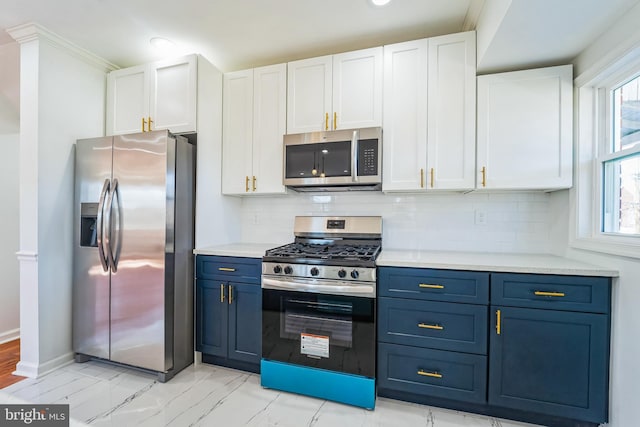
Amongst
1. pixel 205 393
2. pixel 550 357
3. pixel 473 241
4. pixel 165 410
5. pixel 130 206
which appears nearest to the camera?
pixel 550 357

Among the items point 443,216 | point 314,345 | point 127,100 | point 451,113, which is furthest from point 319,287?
point 127,100

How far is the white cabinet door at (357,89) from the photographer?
230 cm

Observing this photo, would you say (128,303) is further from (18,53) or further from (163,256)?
(18,53)

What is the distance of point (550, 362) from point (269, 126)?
2535 millimetres

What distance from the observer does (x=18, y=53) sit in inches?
99.0

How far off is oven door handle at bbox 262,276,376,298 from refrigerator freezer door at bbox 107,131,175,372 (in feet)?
2.62

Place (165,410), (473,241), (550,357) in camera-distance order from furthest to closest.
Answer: (473,241)
(165,410)
(550,357)

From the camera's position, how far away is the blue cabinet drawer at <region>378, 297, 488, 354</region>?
181cm

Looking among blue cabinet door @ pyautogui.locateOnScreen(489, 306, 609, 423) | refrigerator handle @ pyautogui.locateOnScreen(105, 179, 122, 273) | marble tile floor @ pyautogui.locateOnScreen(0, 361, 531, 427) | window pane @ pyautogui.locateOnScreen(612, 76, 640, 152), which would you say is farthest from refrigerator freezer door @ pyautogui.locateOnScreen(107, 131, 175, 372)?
window pane @ pyautogui.locateOnScreen(612, 76, 640, 152)

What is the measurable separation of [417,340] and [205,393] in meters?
1.50

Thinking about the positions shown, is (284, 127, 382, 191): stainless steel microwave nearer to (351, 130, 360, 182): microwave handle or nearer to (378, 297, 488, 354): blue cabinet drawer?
(351, 130, 360, 182): microwave handle

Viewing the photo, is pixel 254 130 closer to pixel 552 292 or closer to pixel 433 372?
pixel 433 372

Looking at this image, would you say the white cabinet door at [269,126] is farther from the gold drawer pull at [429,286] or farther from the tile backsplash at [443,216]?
the gold drawer pull at [429,286]

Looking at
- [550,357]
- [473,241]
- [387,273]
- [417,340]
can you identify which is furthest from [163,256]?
[550,357]
